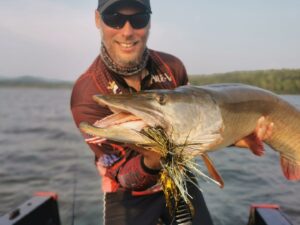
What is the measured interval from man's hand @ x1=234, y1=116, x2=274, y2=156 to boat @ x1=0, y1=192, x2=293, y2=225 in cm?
107

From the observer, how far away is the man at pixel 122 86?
3230 millimetres

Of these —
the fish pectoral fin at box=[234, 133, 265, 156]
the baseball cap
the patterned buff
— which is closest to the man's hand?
the fish pectoral fin at box=[234, 133, 265, 156]

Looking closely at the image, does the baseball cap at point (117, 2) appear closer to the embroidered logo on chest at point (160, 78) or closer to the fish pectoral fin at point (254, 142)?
the embroidered logo on chest at point (160, 78)

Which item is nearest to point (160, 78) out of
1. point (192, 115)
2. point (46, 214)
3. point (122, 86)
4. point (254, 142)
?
point (122, 86)

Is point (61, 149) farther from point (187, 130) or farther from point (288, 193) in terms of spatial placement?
point (187, 130)

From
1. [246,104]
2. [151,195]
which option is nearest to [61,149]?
[151,195]

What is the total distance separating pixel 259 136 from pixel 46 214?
2.60 meters

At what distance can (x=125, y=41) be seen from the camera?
341cm

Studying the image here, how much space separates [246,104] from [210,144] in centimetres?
69

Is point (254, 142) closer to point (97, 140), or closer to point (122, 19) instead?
point (97, 140)

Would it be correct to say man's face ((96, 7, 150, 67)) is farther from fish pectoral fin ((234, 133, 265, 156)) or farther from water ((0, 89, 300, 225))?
water ((0, 89, 300, 225))

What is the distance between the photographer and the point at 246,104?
2.94 m

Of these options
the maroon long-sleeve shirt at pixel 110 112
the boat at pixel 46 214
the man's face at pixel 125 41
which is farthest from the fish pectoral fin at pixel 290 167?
the man's face at pixel 125 41

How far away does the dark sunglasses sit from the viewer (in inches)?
132
